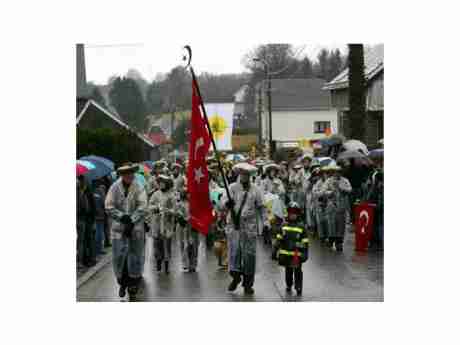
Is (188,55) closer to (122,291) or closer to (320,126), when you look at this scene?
(122,291)

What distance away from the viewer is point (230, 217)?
11.9m

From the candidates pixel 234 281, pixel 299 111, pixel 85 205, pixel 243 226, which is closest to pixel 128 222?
pixel 243 226

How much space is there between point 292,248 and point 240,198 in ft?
3.36

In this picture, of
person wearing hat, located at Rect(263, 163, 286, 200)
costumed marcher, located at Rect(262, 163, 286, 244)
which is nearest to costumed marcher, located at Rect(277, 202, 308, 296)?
costumed marcher, located at Rect(262, 163, 286, 244)

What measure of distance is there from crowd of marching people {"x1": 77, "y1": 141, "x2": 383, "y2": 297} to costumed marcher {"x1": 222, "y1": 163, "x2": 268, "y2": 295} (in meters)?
0.01

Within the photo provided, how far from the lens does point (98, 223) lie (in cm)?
1689

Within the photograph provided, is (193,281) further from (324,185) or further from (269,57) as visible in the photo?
(269,57)

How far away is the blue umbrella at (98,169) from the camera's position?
15.8 m

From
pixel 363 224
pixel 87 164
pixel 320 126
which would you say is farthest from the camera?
pixel 320 126

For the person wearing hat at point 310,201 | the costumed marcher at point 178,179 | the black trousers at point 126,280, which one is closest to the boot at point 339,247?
the person wearing hat at point 310,201

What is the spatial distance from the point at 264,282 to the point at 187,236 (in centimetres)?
189

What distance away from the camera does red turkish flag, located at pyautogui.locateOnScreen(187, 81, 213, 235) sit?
1106cm

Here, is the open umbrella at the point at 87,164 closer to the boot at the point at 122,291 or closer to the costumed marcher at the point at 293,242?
the boot at the point at 122,291
